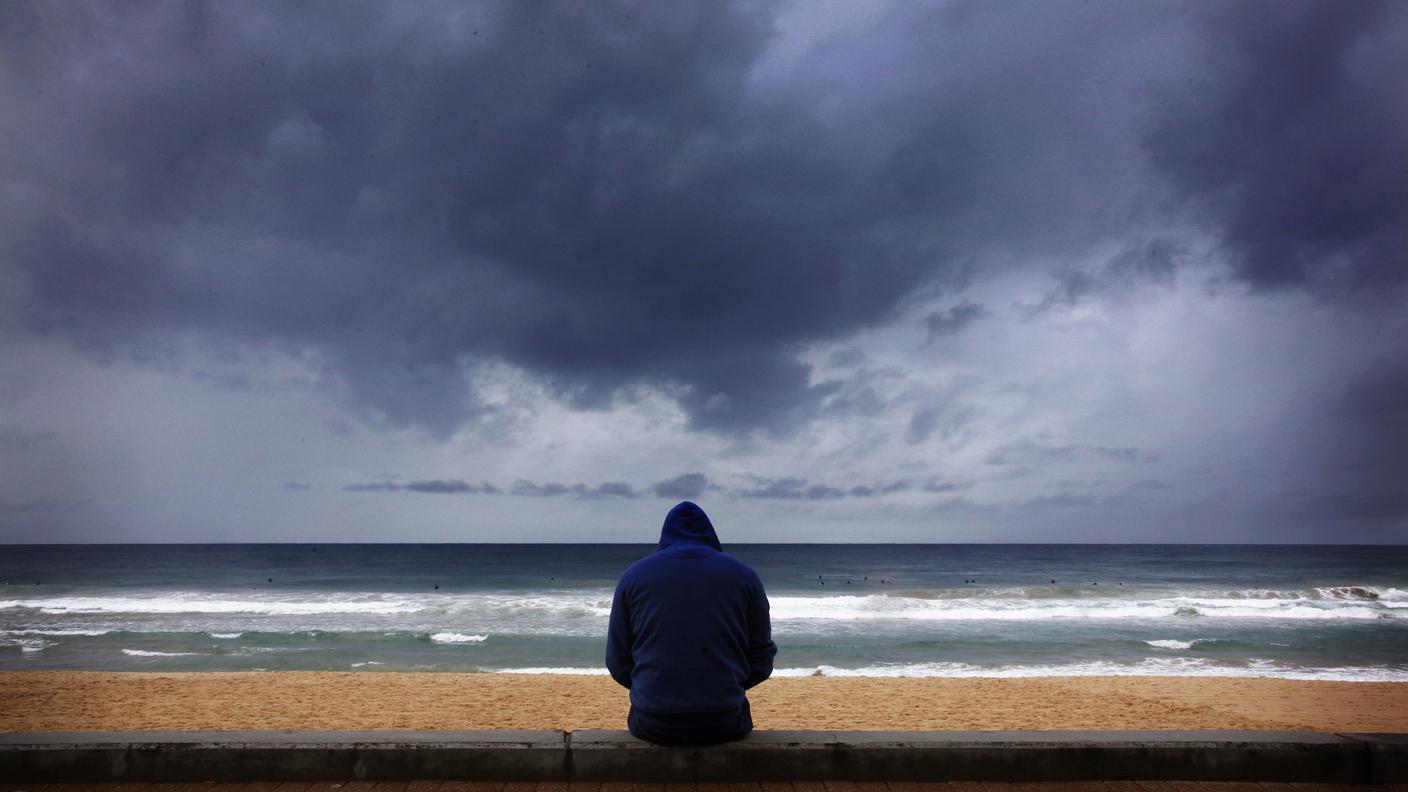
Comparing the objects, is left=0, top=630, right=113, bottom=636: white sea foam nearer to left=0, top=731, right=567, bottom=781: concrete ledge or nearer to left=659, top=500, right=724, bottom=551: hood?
left=0, top=731, right=567, bottom=781: concrete ledge

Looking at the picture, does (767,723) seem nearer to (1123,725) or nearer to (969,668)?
(1123,725)

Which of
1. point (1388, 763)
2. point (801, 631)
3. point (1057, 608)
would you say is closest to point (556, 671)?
point (801, 631)

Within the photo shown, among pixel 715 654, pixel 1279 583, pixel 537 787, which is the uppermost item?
pixel 715 654

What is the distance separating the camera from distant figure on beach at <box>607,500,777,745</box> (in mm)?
3602

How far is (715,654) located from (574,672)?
11.0m

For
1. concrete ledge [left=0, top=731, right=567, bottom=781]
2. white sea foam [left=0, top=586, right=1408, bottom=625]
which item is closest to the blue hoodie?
concrete ledge [left=0, top=731, right=567, bottom=781]

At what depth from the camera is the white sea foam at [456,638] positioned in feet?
57.8

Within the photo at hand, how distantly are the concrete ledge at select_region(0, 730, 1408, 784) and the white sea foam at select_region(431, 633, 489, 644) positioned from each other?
14352 mm

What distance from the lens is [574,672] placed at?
13742 millimetres

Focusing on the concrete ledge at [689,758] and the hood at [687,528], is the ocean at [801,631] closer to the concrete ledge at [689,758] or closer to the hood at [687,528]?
the concrete ledge at [689,758]

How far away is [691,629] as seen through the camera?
11.7 ft

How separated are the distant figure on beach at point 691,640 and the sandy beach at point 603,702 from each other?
5.48 metres

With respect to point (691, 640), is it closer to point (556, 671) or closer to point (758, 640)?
point (758, 640)

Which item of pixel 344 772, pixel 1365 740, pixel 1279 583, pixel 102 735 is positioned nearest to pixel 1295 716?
pixel 1365 740
